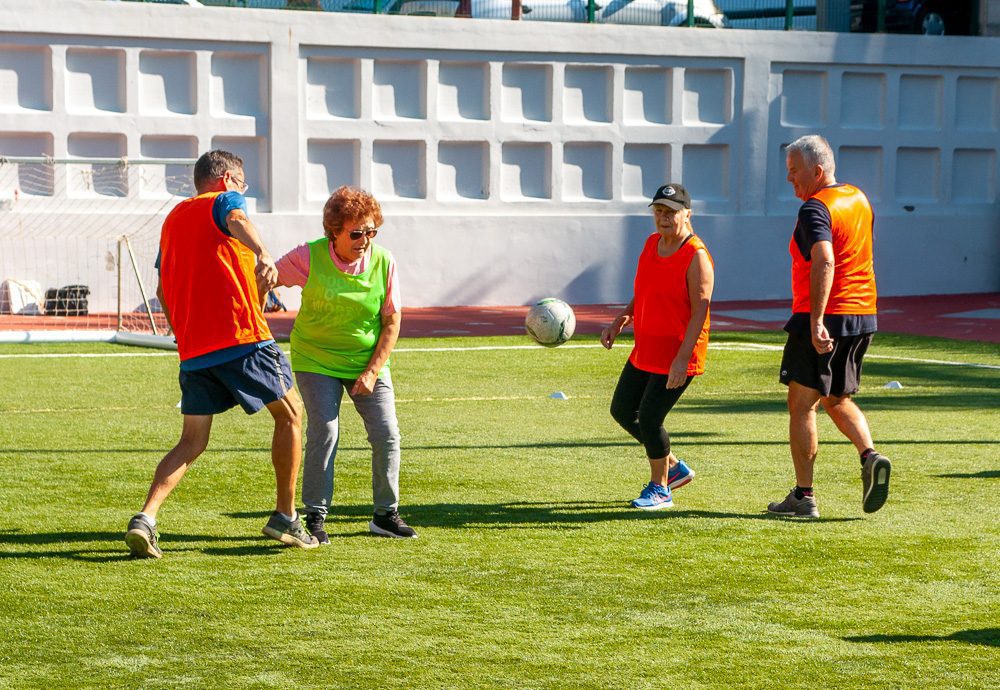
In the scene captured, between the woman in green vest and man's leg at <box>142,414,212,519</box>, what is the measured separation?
490 millimetres

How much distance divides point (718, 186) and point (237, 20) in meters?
8.21

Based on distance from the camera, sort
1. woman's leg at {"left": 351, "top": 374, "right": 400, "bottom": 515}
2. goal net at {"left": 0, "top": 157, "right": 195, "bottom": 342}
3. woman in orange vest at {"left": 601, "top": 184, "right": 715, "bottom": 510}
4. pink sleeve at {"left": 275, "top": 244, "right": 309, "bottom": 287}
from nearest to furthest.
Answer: pink sleeve at {"left": 275, "top": 244, "right": 309, "bottom": 287}
woman's leg at {"left": 351, "top": 374, "right": 400, "bottom": 515}
woman in orange vest at {"left": 601, "top": 184, "right": 715, "bottom": 510}
goal net at {"left": 0, "top": 157, "right": 195, "bottom": 342}

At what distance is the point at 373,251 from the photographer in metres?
7.16

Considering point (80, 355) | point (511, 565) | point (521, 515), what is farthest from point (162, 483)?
point (80, 355)

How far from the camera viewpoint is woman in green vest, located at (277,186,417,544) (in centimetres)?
702

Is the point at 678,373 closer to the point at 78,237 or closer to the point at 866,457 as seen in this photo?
the point at 866,457

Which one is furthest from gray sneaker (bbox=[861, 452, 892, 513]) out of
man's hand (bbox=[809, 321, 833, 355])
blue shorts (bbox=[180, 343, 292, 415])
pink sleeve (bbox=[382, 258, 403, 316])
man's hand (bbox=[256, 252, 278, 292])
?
man's hand (bbox=[256, 252, 278, 292])

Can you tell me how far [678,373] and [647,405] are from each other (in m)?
0.27

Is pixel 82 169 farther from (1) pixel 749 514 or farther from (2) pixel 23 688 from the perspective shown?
(2) pixel 23 688

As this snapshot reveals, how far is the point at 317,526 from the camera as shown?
23.7 ft

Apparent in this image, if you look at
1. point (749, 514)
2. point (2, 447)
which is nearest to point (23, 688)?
point (749, 514)

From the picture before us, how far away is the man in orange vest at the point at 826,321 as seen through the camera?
25.2 ft

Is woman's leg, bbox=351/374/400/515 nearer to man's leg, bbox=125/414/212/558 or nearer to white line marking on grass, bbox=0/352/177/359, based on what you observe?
man's leg, bbox=125/414/212/558

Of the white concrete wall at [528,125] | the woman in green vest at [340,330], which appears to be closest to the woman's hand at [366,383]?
the woman in green vest at [340,330]
